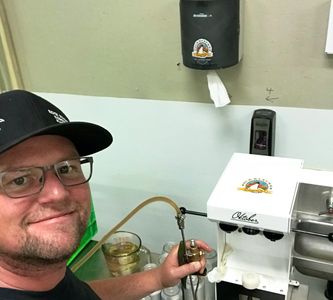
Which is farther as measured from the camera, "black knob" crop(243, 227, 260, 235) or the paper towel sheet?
the paper towel sheet

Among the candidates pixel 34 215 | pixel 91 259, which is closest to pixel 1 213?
pixel 34 215

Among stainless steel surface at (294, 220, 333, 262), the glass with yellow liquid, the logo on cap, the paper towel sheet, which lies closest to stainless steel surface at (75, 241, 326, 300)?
the glass with yellow liquid

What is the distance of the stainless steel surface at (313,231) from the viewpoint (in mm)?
979

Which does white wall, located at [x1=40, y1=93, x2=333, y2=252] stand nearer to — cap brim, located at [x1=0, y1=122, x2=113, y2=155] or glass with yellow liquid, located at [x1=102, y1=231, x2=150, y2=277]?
glass with yellow liquid, located at [x1=102, y1=231, x2=150, y2=277]

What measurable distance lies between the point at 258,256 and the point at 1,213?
0.68 m

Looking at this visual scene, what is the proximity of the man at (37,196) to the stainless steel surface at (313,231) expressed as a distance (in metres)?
0.55

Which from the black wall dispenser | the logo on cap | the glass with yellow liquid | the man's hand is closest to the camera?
the logo on cap

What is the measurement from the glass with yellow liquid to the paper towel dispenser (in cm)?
78

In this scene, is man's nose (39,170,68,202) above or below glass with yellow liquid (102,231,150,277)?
above

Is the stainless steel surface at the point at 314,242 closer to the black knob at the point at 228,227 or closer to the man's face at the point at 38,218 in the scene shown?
the black knob at the point at 228,227

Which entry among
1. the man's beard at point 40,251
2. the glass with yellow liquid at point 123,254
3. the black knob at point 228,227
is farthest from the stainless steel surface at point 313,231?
the glass with yellow liquid at point 123,254

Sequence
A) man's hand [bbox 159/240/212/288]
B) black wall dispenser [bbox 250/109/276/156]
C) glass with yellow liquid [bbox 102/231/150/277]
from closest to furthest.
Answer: man's hand [bbox 159/240/212/288], black wall dispenser [bbox 250/109/276/156], glass with yellow liquid [bbox 102/231/150/277]

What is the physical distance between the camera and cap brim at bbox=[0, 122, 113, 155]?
829mm

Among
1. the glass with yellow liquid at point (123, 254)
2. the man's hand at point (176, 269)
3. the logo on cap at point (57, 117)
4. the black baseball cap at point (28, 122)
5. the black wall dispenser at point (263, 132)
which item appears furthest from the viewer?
the glass with yellow liquid at point (123, 254)
